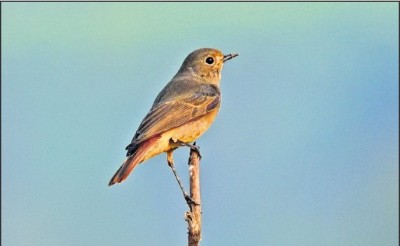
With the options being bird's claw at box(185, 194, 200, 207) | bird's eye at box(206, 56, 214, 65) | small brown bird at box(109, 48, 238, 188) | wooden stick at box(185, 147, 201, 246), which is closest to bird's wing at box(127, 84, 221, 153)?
small brown bird at box(109, 48, 238, 188)

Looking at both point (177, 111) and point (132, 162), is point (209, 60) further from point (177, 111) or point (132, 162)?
point (132, 162)

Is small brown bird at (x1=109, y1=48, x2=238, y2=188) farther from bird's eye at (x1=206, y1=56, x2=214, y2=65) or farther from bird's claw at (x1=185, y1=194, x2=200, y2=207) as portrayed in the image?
bird's claw at (x1=185, y1=194, x2=200, y2=207)

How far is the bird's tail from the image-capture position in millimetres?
7572

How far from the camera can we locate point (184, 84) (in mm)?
10141

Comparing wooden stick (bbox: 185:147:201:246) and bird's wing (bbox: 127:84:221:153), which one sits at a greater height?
bird's wing (bbox: 127:84:221:153)

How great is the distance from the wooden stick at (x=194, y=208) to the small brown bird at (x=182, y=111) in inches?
30.7

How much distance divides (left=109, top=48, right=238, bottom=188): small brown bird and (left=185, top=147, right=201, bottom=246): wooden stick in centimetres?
78

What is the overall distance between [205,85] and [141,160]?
95.6 inches

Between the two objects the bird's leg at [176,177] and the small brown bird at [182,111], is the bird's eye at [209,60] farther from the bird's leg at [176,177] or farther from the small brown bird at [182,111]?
the bird's leg at [176,177]

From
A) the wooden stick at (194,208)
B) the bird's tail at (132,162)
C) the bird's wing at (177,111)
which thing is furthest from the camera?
the bird's wing at (177,111)

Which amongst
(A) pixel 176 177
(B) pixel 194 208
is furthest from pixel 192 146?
(B) pixel 194 208

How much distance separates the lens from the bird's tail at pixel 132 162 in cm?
757

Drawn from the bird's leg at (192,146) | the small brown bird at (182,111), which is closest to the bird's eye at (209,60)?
the small brown bird at (182,111)

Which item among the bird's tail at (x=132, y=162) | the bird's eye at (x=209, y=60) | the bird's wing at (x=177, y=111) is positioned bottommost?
the bird's tail at (x=132, y=162)
